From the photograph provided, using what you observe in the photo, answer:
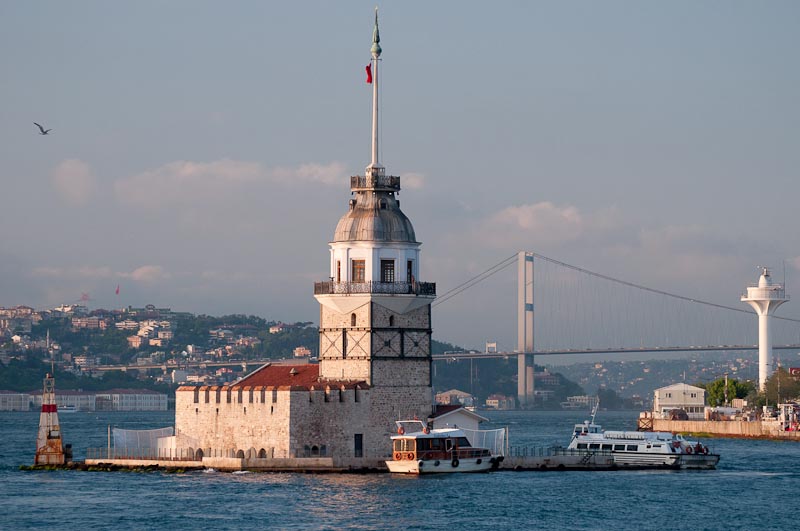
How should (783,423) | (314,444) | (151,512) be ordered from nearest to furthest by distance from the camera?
(151,512) < (314,444) < (783,423)

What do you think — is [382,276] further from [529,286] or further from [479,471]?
[529,286]

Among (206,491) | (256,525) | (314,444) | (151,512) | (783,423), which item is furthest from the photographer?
(783,423)

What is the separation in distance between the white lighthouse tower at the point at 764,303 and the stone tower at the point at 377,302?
55.3m

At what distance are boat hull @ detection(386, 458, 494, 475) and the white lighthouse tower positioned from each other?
55557 mm

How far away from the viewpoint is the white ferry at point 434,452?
176ft

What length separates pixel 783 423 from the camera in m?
95.1

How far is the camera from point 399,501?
4788 centimetres

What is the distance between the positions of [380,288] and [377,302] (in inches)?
18.7

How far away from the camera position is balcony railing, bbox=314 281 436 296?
5597cm

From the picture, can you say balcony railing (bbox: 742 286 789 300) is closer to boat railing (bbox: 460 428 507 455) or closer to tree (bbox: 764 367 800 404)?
tree (bbox: 764 367 800 404)

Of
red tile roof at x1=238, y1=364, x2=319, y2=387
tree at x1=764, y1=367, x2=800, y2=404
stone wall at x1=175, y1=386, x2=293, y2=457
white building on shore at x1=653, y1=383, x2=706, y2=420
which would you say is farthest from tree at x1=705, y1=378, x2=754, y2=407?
stone wall at x1=175, y1=386, x2=293, y2=457

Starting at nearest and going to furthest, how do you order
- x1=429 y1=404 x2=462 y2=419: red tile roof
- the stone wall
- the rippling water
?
the rippling water, the stone wall, x1=429 y1=404 x2=462 y2=419: red tile roof

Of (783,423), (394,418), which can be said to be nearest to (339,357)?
(394,418)

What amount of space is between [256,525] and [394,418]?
12096 mm
